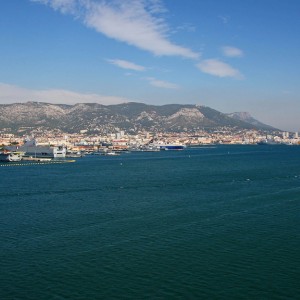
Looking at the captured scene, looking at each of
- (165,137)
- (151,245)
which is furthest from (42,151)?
(165,137)

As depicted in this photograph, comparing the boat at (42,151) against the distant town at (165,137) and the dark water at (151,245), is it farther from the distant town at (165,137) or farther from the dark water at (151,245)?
the distant town at (165,137)

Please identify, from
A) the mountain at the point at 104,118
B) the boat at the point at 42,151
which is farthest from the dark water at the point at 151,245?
the mountain at the point at 104,118

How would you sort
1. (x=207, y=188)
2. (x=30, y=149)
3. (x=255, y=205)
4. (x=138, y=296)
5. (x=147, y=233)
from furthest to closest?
(x=30, y=149), (x=207, y=188), (x=255, y=205), (x=147, y=233), (x=138, y=296)

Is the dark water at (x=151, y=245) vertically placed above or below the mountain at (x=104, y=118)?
below

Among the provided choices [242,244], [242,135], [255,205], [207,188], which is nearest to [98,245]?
[242,244]

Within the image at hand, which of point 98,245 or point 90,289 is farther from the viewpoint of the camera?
point 98,245

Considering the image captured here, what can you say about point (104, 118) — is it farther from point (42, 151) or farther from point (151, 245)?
point (151, 245)

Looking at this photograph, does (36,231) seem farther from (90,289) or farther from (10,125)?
(10,125)
